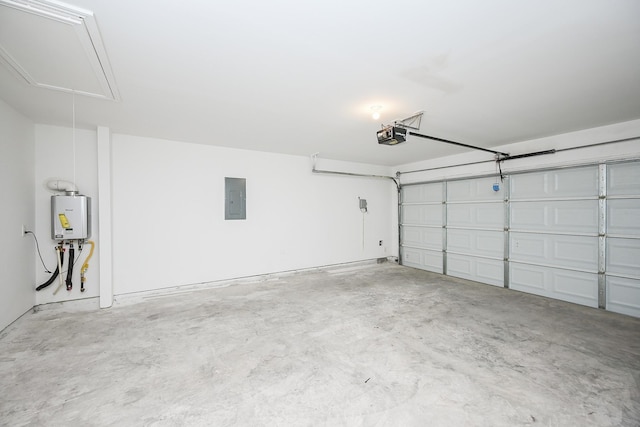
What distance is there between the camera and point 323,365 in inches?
90.0

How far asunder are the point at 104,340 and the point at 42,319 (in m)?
1.29

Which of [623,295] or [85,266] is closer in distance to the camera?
[623,295]

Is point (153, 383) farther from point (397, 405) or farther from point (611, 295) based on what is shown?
point (611, 295)

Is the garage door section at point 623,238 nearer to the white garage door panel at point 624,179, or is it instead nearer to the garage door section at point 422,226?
the white garage door panel at point 624,179

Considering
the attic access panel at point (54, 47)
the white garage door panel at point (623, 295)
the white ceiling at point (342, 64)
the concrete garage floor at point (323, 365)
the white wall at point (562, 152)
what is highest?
the white ceiling at point (342, 64)

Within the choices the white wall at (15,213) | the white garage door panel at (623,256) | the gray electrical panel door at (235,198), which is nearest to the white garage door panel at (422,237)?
the white garage door panel at (623,256)

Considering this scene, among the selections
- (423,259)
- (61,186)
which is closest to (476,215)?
(423,259)

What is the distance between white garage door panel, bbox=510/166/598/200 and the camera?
3.78 metres

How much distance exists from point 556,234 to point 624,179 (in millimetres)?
1054

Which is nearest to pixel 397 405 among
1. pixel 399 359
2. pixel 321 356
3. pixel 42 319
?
pixel 399 359

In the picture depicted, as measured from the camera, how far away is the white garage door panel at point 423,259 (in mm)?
5789

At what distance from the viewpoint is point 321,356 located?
2432 millimetres

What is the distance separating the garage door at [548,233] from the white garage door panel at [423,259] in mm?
26

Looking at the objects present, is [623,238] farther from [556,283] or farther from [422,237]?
[422,237]
